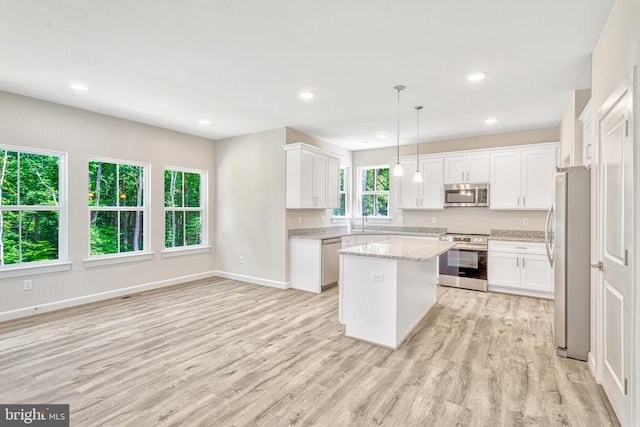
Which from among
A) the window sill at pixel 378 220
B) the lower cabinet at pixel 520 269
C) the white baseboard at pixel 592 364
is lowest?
the white baseboard at pixel 592 364

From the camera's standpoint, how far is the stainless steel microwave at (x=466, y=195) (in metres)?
5.40

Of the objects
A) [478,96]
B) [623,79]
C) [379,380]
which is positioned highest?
[478,96]

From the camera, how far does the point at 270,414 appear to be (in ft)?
6.65

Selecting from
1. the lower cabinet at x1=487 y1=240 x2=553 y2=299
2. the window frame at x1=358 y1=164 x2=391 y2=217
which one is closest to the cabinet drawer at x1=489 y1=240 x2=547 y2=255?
the lower cabinet at x1=487 y1=240 x2=553 y2=299

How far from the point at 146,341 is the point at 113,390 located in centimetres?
87

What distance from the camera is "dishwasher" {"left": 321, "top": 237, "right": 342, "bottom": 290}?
5.09 m

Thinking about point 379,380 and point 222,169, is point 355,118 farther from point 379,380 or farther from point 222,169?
point 379,380

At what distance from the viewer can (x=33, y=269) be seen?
3826 millimetres

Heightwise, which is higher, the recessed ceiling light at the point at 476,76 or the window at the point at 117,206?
the recessed ceiling light at the point at 476,76

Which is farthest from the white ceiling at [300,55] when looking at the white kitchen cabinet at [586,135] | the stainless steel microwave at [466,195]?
the stainless steel microwave at [466,195]

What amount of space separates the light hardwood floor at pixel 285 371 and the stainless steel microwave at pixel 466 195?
6.70 ft

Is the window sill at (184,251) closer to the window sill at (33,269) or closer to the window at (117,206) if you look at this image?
the window at (117,206)

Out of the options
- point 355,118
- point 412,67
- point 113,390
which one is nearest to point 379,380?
point 113,390

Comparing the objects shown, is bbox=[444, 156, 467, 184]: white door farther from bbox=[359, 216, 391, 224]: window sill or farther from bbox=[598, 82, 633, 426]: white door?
bbox=[598, 82, 633, 426]: white door
